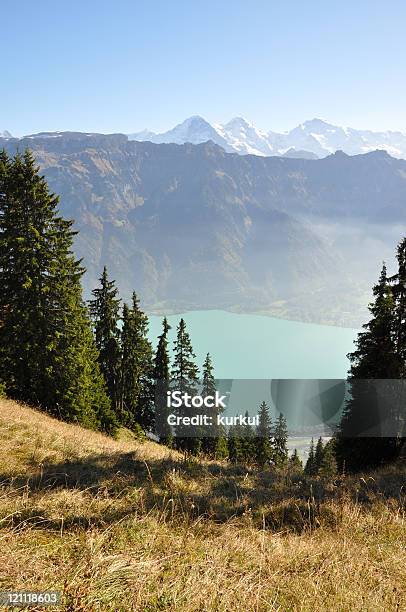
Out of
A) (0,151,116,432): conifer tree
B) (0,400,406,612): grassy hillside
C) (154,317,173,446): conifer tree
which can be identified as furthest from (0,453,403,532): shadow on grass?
(154,317,173,446): conifer tree

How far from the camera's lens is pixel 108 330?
42938mm

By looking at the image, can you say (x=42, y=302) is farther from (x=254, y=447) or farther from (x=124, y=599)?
(x=254, y=447)

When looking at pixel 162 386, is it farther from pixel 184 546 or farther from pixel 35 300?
pixel 184 546

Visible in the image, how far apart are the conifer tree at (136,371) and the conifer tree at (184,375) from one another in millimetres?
4687

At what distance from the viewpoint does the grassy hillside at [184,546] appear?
3268 millimetres

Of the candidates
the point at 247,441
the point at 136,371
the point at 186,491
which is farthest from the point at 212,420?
the point at 186,491

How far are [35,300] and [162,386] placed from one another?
2790 cm

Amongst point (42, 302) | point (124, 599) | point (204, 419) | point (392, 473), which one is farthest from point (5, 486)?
point (204, 419)

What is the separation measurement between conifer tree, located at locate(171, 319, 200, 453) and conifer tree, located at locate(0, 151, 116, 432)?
19430 mm

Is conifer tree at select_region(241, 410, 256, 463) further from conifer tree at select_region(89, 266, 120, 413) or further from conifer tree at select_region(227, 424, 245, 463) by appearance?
conifer tree at select_region(89, 266, 120, 413)

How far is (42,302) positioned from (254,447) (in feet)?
154

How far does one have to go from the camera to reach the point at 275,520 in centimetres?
679

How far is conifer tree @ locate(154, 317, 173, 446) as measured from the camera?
4839 centimetres

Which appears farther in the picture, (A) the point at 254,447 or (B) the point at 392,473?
(A) the point at 254,447
